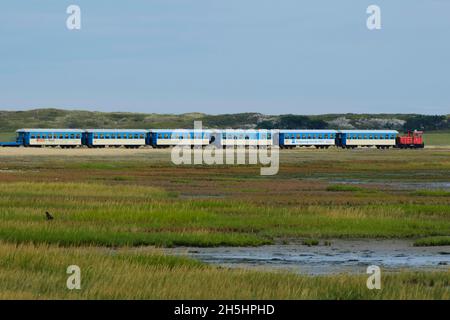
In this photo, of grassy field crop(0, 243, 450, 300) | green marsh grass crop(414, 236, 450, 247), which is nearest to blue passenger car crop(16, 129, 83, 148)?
green marsh grass crop(414, 236, 450, 247)

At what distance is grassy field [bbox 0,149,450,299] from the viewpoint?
21.0m

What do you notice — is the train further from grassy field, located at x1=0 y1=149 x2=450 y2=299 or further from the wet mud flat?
the wet mud flat

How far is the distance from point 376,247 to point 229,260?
604cm

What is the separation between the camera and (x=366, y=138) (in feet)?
543

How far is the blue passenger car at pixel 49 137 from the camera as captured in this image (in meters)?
153

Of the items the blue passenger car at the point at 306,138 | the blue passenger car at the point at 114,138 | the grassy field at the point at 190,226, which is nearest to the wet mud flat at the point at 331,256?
the grassy field at the point at 190,226

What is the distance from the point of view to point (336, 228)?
3559 centimetres

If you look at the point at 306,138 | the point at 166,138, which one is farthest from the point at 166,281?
the point at 306,138

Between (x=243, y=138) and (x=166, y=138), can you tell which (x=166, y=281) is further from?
(x=166, y=138)

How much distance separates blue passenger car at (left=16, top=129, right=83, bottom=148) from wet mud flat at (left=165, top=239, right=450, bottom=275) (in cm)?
12358
